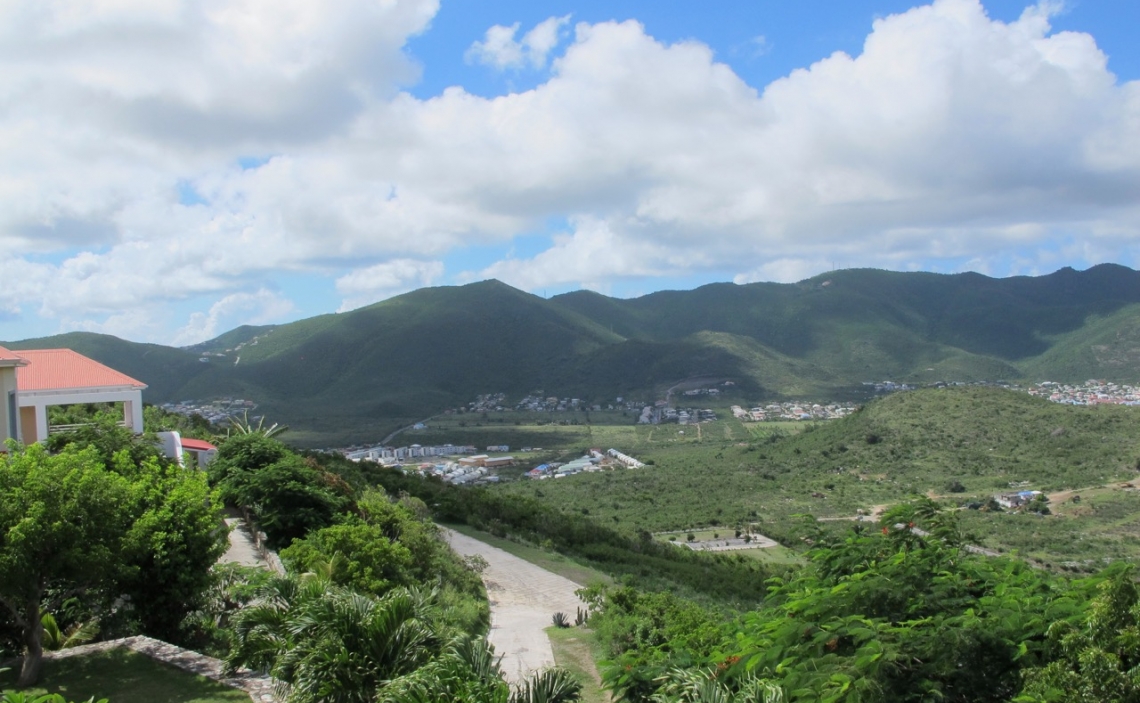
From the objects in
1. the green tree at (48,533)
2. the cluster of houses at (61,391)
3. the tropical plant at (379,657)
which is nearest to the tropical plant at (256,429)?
the cluster of houses at (61,391)

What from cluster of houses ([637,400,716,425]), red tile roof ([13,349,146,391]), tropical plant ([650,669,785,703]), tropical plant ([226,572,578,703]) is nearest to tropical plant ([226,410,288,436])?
red tile roof ([13,349,146,391])

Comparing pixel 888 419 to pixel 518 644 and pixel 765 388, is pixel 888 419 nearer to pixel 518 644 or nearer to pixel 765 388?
pixel 765 388

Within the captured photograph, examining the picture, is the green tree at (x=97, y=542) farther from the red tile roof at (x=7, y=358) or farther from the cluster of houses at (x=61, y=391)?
the cluster of houses at (x=61, y=391)

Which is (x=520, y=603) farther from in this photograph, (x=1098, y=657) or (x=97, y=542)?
(x=1098, y=657)

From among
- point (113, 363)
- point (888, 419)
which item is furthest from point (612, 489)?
point (113, 363)

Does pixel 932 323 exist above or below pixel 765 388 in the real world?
above

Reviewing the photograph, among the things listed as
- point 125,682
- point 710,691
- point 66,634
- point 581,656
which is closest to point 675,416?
point 581,656

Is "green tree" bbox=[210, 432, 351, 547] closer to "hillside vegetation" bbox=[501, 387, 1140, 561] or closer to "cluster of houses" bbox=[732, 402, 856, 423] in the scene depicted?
"hillside vegetation" bbox=[501, 387, 1140, 561]
